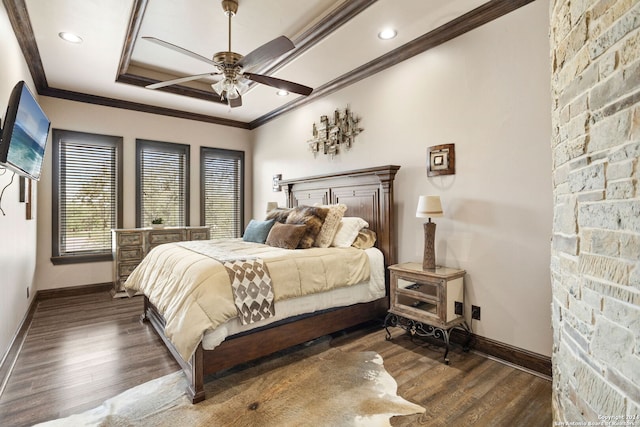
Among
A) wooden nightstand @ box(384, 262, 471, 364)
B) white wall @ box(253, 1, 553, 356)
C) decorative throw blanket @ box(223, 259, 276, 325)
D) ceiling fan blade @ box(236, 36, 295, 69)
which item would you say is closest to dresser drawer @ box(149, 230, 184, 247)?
decorative throw blanket @ box(223, 259, 276, 325)

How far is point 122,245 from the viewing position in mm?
4426

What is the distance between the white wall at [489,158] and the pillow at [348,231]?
1.42ft

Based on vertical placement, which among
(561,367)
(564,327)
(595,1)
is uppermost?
(595,1)

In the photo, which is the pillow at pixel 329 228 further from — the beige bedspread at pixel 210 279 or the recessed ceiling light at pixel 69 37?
the recessed ceiling light at pixel 69 37

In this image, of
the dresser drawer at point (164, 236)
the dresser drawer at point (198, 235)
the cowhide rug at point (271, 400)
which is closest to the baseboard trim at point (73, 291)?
the dresser drawer at point (164, 236)

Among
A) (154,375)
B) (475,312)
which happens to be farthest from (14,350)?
(475,312)

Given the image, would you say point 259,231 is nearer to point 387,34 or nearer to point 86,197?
point 387,34

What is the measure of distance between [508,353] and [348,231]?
5.64 feet

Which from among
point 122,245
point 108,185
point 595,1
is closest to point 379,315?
point 595,1

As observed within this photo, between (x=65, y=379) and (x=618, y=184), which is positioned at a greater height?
(x=618, y=184)

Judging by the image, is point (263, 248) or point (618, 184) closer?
point (618, 184)

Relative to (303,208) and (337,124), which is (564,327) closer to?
(303,208)

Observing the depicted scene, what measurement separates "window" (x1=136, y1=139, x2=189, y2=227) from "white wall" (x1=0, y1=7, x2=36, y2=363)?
1.68 meters

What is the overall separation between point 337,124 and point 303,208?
1311 mm
